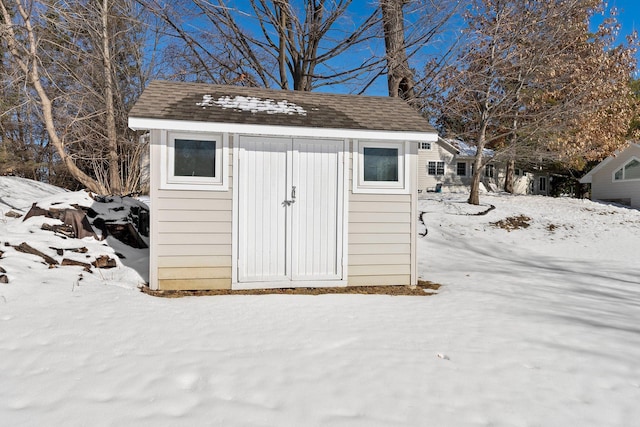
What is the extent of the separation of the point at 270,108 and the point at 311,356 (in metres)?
3.71

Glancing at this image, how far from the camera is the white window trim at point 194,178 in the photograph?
187 inches

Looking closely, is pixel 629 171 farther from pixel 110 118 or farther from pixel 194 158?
pixel 110 118

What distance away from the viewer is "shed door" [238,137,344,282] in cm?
500

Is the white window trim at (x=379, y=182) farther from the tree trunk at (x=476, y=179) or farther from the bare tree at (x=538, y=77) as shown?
the tree trunk at (x=476, y=179)

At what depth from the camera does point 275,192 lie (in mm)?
5062

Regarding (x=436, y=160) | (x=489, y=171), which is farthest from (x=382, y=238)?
(x=489, y=171)

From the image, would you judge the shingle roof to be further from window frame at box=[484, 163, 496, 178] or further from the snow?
window frame at box=[484, 163, 496, 178]

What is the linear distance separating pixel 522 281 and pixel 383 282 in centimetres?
249

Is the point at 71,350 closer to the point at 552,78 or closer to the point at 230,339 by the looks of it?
the point at 230,339

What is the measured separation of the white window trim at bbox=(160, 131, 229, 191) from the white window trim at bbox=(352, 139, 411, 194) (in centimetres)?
179

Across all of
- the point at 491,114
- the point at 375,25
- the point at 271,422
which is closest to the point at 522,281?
the point at 271,422

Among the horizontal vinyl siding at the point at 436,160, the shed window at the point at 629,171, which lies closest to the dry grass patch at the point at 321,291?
the shed window at the point at 629,171

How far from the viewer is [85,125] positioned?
1031 cm

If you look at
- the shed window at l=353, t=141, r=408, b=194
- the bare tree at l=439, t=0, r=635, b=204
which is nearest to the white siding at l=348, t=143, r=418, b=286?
the shed window at l=353, t=141, r=408, b=194
